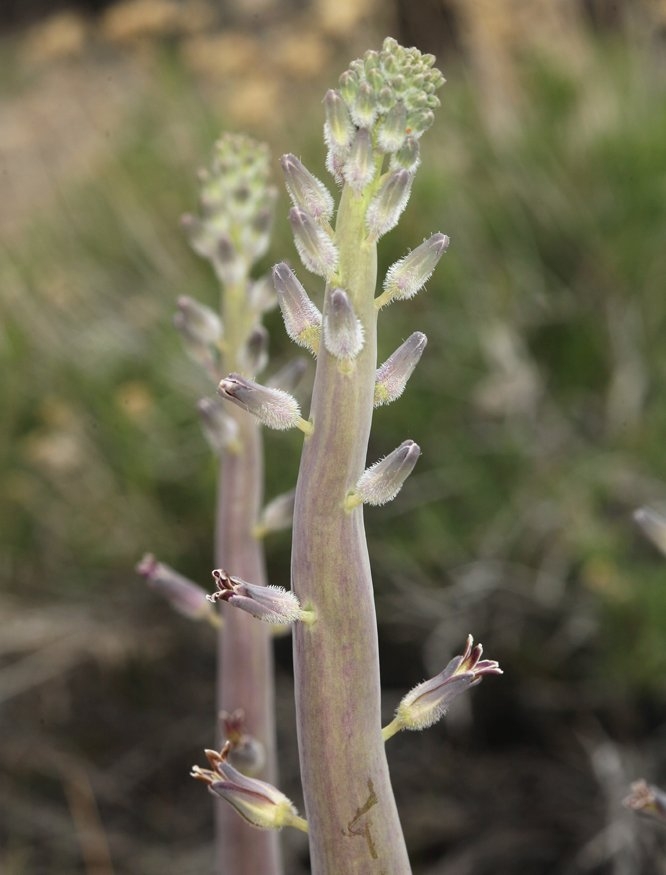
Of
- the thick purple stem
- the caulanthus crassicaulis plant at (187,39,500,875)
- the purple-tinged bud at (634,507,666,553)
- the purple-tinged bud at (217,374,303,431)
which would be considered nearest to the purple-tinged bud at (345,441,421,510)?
the caulanthus crassicaulis plant at (187,39,500,875)

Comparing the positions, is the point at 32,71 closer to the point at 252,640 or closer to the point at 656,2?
the point at 656,2

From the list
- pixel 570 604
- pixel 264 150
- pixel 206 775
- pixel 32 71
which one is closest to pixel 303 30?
pixel 32 71

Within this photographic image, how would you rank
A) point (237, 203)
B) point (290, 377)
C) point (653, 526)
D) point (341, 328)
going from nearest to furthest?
point (341, 328) < point (653, 526) < point (290, 377) < point (237, 203)

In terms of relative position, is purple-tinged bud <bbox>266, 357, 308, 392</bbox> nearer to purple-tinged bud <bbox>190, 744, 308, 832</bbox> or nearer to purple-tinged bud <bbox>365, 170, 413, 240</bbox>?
purple-tinged bud <bbox>365, 170, 413, 240</bbox>

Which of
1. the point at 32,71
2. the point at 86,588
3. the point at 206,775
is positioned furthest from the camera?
the point at 32,71

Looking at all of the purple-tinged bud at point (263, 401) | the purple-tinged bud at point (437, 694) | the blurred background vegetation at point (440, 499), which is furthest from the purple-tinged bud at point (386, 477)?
the blurred background vegetation at point (440, 499)

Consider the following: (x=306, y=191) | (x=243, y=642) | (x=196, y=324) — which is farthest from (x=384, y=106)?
(x=243, y=642)

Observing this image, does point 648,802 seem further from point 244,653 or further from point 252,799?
point 244,653
